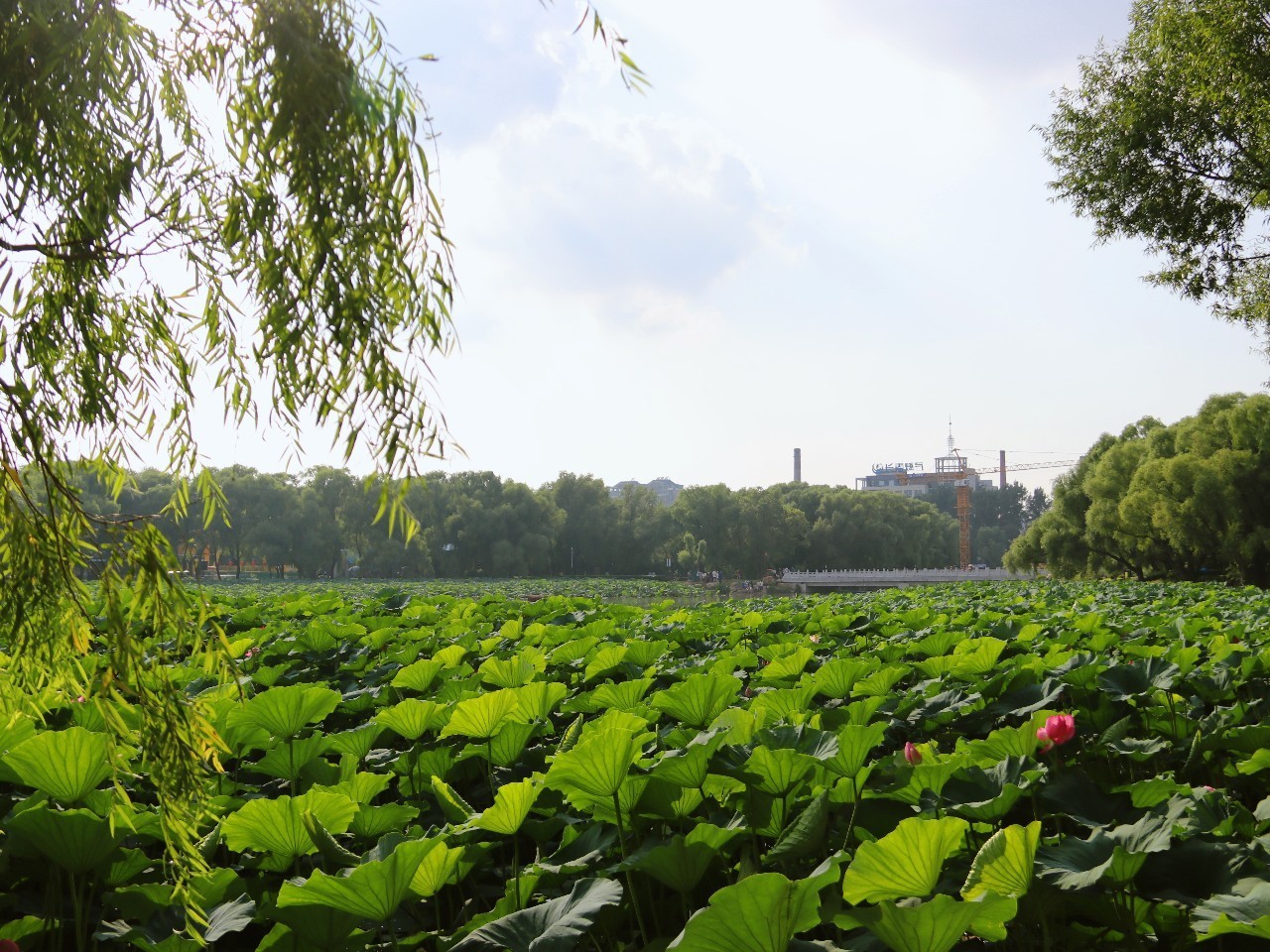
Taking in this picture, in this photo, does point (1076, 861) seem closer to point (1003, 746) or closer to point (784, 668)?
point (1003, 746)

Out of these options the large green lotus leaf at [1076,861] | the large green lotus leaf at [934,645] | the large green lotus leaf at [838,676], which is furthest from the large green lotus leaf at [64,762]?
the large green lotus leaf at [934,645]

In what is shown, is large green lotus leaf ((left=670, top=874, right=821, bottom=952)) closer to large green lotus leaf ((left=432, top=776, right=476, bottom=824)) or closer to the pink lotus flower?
large green lotus leaf ((left=432, top=776, right=476, bottom=824))

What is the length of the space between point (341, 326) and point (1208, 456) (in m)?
33.3

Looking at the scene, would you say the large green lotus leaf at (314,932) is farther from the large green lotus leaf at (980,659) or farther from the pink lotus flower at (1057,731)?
the large green lotus leaf at (980,659)

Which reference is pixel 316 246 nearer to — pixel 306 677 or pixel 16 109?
pixel 16 109

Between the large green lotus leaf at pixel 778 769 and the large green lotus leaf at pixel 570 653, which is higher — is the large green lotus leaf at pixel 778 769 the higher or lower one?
the higher one

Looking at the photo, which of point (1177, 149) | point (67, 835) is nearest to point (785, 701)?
point (67, 835)

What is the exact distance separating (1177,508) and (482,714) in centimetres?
3004

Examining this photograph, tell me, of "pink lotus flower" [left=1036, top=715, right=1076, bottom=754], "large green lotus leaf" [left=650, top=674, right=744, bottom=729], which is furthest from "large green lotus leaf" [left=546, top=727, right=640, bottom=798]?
"pink lotus flower" [left=1036, top=715, right=1076, bottom=754]

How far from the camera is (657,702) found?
2721 millimetres

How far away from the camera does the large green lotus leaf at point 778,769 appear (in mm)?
1983

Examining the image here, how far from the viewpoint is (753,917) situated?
1354mm

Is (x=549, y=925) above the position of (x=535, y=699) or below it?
below

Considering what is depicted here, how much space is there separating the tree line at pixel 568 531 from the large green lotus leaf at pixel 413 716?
60601 mm
